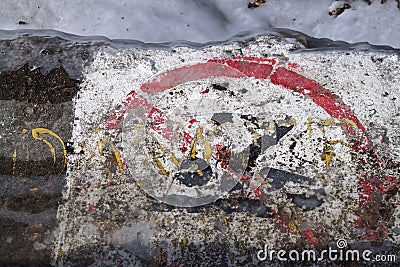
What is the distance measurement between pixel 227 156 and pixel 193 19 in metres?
0.61

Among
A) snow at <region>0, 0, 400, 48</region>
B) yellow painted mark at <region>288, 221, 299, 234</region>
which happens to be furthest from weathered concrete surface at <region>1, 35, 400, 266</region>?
snow at <region>0, 0, 400, 48</region>

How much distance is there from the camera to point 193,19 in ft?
5.76

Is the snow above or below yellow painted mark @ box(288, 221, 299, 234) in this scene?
above

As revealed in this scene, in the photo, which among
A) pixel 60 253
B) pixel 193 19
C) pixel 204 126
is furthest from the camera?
pixel 193 19

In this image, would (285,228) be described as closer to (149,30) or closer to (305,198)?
(305,198)

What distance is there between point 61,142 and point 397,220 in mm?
1089

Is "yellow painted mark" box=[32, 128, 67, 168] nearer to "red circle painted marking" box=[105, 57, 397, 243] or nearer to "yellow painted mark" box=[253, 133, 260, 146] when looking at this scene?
"red circle painted marking" box=[105, 57, 397, 243]

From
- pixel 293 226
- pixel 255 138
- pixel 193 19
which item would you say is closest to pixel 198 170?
pixel 255 138

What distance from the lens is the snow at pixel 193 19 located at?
1735mm

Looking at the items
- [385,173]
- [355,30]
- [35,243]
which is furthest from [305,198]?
[35,243]

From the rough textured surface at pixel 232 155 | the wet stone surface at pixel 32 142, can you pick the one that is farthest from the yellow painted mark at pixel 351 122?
the wet stone surface at pixel 32 142

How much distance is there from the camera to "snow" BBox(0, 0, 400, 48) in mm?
1735

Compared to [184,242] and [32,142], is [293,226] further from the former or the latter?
[32,142]

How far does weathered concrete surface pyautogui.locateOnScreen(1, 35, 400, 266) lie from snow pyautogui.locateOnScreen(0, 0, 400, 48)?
213 millimetres
